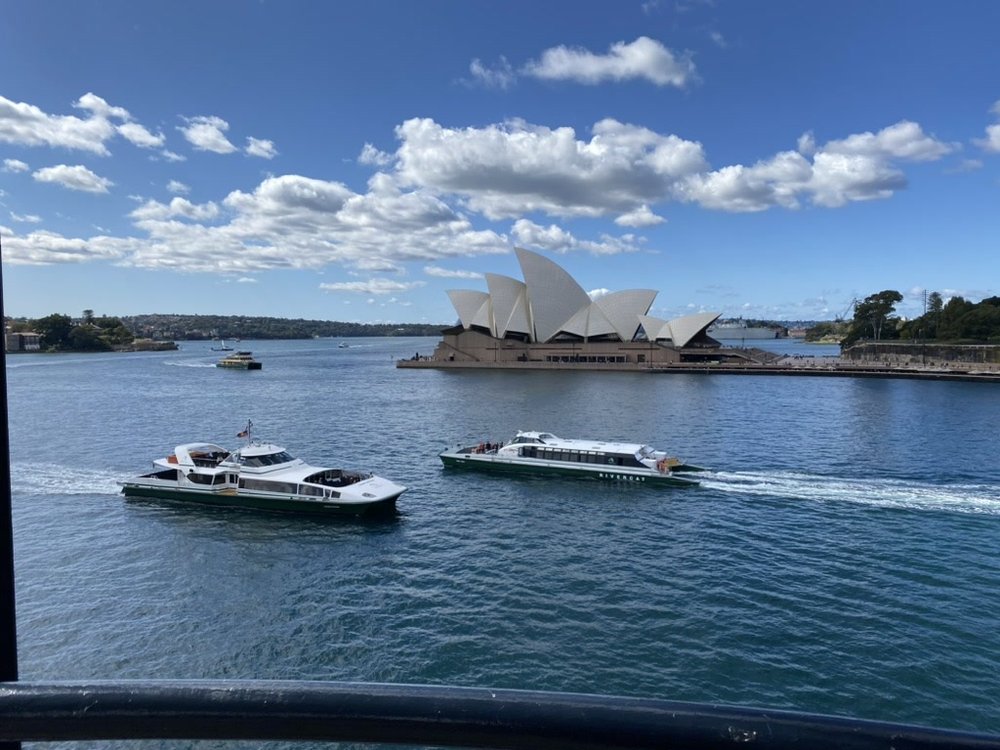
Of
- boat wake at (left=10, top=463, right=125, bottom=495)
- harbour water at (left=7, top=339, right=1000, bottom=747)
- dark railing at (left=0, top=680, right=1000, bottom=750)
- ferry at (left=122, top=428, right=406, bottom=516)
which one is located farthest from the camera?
boat wake at (left=10, top=463, right=125, bottom=495)

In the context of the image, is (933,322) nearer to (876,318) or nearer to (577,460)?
(876,318)

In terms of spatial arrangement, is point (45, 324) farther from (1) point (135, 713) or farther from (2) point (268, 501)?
(1) point (135, 713)

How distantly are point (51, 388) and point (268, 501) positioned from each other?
4884 centimetres

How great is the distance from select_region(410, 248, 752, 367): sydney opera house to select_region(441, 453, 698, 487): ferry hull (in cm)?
4859

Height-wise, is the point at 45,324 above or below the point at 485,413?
above

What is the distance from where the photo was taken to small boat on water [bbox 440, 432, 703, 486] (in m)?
21.8

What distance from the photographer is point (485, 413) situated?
3856cm

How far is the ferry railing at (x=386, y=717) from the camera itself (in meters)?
0.92

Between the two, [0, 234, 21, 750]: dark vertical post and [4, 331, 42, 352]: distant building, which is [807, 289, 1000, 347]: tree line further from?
[4, 331, 42, 352]: distant building

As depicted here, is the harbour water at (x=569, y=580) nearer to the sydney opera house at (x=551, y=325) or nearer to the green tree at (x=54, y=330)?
the sydney opera house at (x=551, y=325)

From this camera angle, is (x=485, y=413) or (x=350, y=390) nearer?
(x=485, y=413)

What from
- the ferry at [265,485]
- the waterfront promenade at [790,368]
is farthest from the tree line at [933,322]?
the ferry at [265,485]

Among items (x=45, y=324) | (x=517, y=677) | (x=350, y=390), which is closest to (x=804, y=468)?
(x=517, y=677)

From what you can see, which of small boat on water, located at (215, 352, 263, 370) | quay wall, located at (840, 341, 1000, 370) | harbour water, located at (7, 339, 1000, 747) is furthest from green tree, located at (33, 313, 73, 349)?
quay wall, located at (840, 341, 1000, 370)
